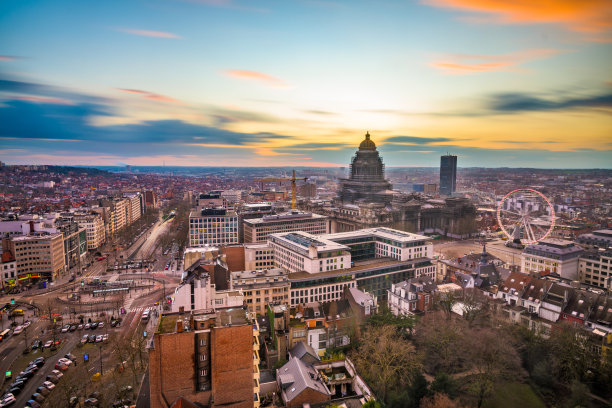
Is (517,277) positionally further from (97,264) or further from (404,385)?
(97,264)

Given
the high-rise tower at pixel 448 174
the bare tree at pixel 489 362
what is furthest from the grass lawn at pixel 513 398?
the high-rise tower at pixel 448 174

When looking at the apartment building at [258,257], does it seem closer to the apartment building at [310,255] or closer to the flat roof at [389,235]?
the apartment building at [310,255]

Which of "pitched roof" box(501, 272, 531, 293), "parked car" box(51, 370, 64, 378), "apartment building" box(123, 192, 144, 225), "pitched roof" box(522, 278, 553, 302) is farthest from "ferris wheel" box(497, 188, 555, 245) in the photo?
"apartment building" box(123, 192, 144, 225)

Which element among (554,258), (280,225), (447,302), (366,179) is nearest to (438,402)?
(447,302)

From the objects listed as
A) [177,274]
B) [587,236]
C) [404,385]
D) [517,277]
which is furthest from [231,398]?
[587,236]

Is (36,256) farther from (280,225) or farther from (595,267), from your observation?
(595,267)

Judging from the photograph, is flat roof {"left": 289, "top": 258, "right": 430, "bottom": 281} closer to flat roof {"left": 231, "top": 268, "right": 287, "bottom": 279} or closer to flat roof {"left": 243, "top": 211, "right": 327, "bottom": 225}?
flat roof {"left": 231, "top": 268, "right": 287, "bottom": 279}
